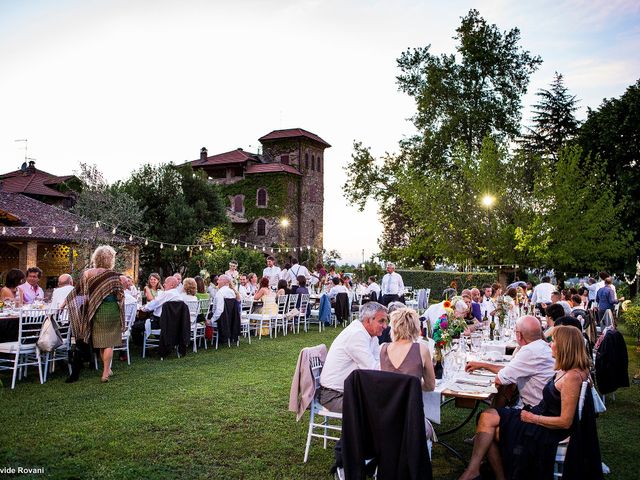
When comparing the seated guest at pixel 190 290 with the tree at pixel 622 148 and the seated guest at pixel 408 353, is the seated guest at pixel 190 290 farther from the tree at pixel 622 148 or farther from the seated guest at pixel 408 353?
the tree at pixel 622 148

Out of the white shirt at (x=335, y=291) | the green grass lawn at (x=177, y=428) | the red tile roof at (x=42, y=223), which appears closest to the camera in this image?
the green grass lawn at (x=177, y=428)

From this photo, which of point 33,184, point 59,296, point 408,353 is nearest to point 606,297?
point 408,353

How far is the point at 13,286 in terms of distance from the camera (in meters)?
8.16

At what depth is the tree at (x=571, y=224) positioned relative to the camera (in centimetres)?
2042

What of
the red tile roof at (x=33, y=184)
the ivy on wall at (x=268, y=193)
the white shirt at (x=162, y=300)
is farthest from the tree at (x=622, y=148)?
the red tile roof at (x=33, y=184)

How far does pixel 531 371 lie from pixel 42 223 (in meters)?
22.0

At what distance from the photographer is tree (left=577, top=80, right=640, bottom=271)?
73.5 ft

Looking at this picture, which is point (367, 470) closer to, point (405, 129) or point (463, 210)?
point (463, 210)

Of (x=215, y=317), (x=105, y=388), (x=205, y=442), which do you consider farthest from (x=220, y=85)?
(x=205, y=442)

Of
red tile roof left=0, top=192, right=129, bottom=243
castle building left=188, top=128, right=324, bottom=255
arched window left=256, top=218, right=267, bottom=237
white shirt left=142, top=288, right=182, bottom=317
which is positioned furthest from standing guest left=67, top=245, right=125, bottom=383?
arched window left=256, top=218, right=267, bottom=237

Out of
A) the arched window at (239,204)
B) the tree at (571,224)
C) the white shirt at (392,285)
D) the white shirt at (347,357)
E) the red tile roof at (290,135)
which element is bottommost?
the white shirt at (347,357)

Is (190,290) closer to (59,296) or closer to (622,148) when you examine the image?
(59,296)

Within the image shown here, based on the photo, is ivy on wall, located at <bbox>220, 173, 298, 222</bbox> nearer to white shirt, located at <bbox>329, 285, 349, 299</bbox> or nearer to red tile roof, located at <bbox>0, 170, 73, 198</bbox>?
red tile roof, located at <bbox>0, 170, 73, 198</bbox>

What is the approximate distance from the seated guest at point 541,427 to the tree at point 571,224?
17645mm
